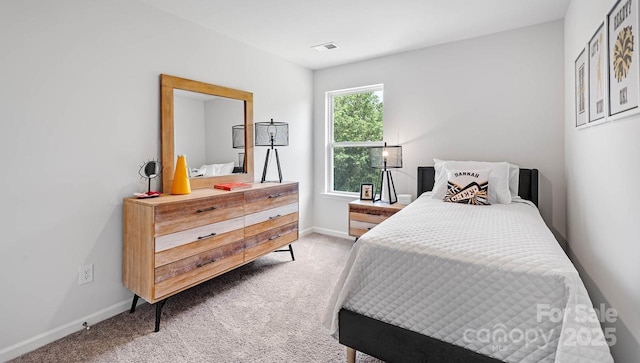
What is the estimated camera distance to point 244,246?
2785mm

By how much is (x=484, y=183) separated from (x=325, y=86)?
2.60 metres

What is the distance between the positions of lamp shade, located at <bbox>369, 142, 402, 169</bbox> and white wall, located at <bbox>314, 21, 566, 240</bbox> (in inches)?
9.1

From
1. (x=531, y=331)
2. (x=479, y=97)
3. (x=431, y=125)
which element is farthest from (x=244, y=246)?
(x=479, y=97)

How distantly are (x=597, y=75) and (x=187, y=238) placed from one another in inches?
114

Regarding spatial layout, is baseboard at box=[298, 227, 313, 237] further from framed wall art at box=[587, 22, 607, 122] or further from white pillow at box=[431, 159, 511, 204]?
framed wall art at box=[587, 22, 607, 122]

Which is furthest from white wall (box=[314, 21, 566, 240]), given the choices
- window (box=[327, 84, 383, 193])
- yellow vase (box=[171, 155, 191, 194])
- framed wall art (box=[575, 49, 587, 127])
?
yellow vase (box=[171, 155, 191, 194])

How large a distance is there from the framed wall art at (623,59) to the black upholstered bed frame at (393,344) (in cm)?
127

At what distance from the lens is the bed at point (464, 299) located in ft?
3.87

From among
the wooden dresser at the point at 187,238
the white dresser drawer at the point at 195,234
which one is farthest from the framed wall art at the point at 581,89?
the white dresser drawer at the point at 195,234

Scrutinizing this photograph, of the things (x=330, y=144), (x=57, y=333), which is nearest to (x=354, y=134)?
(x=330, y=144)

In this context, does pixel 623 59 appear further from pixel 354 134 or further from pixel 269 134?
pixel 354 134

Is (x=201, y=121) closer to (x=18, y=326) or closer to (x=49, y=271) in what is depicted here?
(x=49, y=271)

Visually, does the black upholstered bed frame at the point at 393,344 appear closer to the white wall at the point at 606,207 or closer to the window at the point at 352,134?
the white wall at the point at 606,207

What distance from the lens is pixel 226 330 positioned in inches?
82.5
